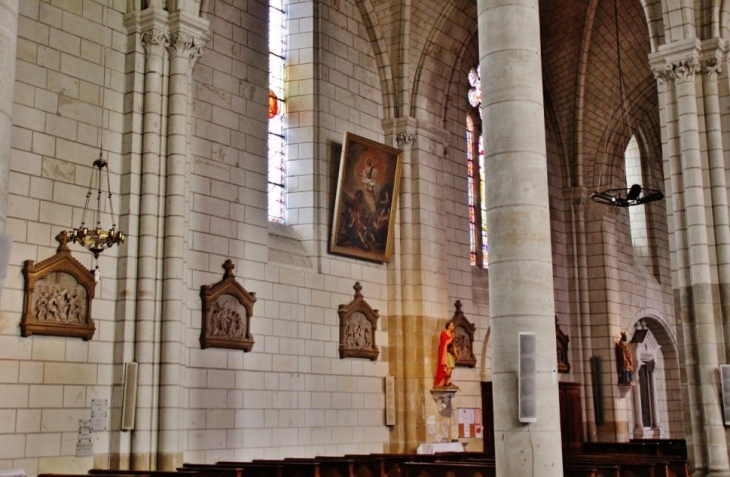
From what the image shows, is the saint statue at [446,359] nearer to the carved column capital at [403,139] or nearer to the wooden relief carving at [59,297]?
the carved column capital at [403,139]

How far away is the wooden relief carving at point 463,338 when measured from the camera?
1731cm

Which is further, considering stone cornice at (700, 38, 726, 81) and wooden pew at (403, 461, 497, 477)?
stone cornice at (700, 38, 726, 81)

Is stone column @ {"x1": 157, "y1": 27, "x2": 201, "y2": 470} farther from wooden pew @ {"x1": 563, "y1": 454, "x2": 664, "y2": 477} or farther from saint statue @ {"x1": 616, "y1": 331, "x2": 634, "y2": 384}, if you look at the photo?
saint statue @ {"x1": 616, "y1": 331, "x2": 634, "y2": 384}

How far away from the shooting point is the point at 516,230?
7.66 m

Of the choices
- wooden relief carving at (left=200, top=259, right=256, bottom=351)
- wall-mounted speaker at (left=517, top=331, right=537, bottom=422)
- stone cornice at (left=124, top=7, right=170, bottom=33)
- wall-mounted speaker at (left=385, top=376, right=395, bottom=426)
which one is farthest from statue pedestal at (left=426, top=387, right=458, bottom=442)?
wall-mounted speaker at (left=517, top=331, right=537, bottom=422)

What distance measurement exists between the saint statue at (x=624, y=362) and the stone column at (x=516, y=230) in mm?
14130

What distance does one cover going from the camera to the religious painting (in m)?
15.4

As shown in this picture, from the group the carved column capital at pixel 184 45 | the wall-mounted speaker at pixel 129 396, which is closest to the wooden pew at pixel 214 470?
the wall-mounted speaker at pixel 129 396

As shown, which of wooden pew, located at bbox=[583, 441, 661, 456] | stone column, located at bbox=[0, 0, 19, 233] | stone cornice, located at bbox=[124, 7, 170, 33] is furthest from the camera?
wooden pew, located at bbox=[583, 441, 661, 456]

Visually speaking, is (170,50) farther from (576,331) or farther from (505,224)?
(576,331)

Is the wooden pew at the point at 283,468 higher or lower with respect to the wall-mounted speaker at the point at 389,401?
lower

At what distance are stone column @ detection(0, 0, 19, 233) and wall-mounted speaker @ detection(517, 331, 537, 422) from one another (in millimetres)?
4133

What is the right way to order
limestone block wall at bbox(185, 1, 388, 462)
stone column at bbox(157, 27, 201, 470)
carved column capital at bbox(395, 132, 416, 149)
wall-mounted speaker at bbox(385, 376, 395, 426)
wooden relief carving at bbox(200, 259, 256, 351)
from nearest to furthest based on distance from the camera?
stone column at bbox(157, 27, 201, 470)
wooden relief carving at bbox(200, 259, 256, 351)
limestone block wall at bbox(185, 1, 388, 462)
wall-mounted speaker at bbox(385, 376, 395, 426)
carved column capital at bbox(395, 132, 416, 149)

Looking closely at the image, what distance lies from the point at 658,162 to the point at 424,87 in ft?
35.3
